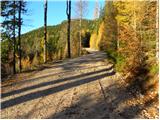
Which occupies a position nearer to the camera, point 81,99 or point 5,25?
point 81,99

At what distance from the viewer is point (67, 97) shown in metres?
14.5

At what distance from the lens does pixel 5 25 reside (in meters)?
25.7

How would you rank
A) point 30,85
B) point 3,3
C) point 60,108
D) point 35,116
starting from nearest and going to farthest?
point 35,116 < point 60,108 < point 30,85 < point 3,3

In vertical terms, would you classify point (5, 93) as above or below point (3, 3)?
below

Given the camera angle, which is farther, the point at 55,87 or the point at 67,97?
the point at 55,87

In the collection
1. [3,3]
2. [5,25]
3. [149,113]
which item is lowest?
[149,113]

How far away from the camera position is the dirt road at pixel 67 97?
39.8ft

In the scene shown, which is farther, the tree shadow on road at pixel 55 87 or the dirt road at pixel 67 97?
the tree shadow on road at pixel 55 87

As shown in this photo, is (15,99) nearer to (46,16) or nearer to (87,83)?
(87,83)

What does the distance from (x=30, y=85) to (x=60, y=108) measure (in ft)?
16.1

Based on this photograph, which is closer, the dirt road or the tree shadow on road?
the dirt road

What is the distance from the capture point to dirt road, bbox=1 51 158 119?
478 inches

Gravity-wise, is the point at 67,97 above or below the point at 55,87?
below

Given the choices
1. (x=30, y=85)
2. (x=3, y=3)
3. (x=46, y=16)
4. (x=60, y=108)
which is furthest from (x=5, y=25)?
(x=60, y=108)
